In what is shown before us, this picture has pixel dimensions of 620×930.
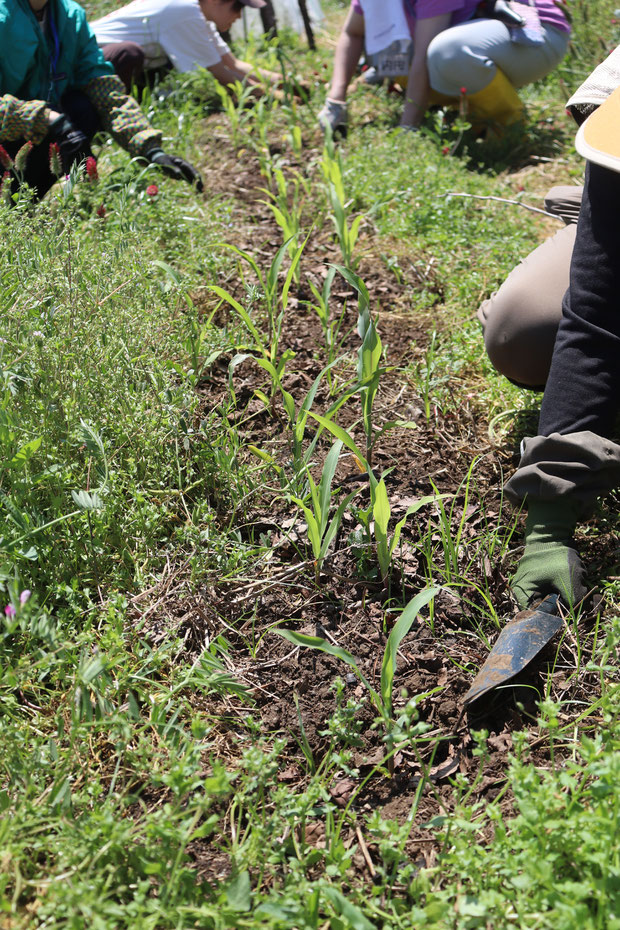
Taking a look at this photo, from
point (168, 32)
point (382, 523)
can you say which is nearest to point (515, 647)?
point (382, 523)

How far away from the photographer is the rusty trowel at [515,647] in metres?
1.42

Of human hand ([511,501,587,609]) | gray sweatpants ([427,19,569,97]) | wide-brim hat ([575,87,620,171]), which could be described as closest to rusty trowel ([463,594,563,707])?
human hand ([511,501,587,609])

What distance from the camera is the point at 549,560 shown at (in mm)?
1597

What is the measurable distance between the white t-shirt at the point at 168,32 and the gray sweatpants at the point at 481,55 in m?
1.26

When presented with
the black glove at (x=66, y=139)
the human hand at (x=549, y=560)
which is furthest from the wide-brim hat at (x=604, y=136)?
the black glove at (x=66, y=139)

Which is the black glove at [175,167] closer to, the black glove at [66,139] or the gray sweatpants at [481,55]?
the black glove at [66,139]

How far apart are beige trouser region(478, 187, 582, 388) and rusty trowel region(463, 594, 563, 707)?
69cm

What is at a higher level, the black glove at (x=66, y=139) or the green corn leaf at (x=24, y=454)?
the black glove at (x=66, y=139)

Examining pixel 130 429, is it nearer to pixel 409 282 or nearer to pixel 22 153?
pixel 22 153

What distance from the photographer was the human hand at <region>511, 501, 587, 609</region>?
61.8 inches

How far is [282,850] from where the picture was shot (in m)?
1.18

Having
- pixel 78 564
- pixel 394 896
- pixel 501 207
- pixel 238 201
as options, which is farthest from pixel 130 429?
pixel 501 207

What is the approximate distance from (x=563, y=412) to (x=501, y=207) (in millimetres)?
1851

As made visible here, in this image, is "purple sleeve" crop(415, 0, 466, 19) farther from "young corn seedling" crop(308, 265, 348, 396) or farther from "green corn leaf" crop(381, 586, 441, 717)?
"green corn leaf" crop(381, 586, 441, 717)
